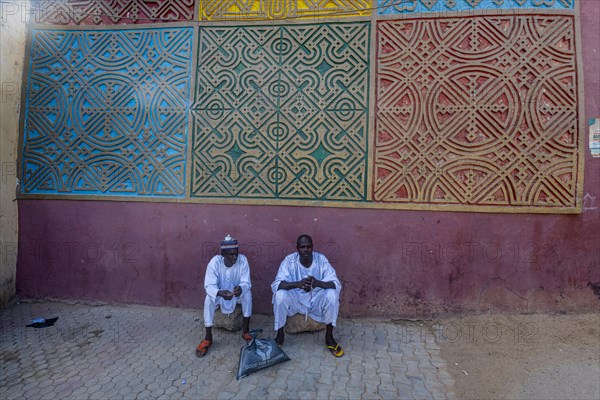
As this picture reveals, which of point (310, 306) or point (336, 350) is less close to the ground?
point (310, 306)

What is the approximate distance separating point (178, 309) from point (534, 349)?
3.98m

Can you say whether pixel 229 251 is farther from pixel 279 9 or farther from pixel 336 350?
pixel 279 9

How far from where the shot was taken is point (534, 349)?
3348 mm

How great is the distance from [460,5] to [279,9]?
85.3 inches

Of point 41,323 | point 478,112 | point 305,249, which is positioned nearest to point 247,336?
point 305,249

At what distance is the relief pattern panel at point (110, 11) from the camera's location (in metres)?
4.36

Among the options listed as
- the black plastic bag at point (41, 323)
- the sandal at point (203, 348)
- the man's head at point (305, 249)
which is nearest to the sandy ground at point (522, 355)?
the man's head at point (305, 249)

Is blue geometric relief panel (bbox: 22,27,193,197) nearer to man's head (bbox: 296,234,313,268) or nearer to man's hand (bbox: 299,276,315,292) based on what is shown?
man's head (bbox: 296,234,313,268)

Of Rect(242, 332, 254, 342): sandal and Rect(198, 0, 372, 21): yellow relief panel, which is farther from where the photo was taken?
Rect(198, 0, 372, 21): yellow relief panel

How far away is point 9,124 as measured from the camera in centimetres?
437

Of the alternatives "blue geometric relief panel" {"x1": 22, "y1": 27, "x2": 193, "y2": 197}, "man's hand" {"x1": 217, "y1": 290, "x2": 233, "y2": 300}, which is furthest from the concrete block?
"blue geometric relief panel" {"x1": 22, "y1": 27, "x2": 193, "y2": 197}

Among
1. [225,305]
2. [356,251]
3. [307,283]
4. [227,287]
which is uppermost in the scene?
[356,251]

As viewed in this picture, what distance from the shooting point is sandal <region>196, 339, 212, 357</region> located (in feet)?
10.7

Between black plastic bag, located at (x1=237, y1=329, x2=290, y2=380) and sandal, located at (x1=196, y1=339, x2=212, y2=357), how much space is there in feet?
1.56
